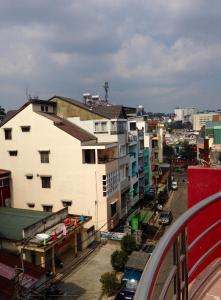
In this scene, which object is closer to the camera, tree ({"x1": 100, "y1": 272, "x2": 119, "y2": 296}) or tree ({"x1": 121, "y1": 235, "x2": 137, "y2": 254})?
tree ({"x1": 100, "y1": 272, "x2": 119, "y2": 296})

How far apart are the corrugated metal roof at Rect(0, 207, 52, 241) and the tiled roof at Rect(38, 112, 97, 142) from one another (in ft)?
22.3

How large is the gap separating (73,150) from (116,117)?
6131mm

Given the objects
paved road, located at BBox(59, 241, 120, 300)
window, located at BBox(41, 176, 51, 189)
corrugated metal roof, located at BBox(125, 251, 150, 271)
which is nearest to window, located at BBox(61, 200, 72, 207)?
window, located at BBox(41, 176, 51, 189)

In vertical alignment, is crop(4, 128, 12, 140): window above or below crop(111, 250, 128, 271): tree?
above

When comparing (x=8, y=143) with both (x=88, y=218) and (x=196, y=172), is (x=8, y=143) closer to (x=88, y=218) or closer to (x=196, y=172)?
(x=88, y=218)

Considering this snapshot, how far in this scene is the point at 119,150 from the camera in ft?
93.9

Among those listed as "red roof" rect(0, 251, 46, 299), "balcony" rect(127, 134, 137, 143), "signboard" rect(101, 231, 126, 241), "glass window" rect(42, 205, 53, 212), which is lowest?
"signboard" rect(101, 231, 126, 241)

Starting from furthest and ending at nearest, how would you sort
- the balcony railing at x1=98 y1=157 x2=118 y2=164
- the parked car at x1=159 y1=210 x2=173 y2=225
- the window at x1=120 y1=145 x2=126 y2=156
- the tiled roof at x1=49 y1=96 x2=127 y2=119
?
the window at x1=120 y1=145 x2=126 y2=156, the tiled roof at x1=49 y1=96 x2=127 y2=119, the parked car at x1=159 y1=210 x2=173 y2=225, the balcony railing at x1=98 y1=157 x2=118 y2=164

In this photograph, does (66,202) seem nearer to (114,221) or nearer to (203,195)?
(114,221)

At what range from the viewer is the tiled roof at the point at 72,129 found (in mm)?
25258

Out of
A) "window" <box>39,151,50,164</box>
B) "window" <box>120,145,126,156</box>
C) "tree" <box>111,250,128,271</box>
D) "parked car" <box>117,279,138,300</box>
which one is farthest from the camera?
"window" <box>120,145,126,156</box>

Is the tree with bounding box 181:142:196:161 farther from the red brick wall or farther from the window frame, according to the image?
the red brick wall

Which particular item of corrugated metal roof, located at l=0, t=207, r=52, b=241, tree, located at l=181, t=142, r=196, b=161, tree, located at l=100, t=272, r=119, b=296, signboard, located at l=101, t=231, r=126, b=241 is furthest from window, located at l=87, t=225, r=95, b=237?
tree, located at l=181, t=142, r=196, b=161

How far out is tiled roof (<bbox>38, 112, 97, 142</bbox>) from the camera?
25.3 m
